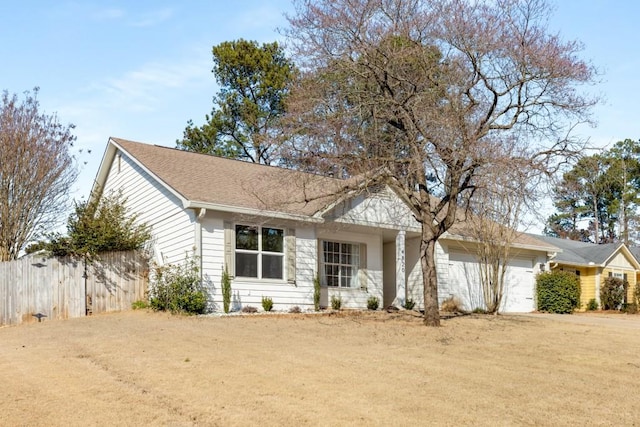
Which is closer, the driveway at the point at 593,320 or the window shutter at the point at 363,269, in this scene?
the driveway at the point at 593,320

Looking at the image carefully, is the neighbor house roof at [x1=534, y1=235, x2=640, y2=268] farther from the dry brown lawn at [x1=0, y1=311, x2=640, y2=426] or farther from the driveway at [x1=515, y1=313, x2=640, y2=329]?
the dry brown lawn at [x1=0, y1=311, x2=640, y2=426]

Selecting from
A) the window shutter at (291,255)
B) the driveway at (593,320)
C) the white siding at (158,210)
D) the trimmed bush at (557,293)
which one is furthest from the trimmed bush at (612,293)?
the white siding at (158,210)

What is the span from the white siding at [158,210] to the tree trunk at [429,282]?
5.97 metres

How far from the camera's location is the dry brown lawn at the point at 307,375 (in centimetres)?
739

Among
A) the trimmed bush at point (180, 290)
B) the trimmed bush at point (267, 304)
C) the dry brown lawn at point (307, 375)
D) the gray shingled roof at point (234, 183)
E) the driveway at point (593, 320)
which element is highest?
the gray shingled roof at point (234, 183)

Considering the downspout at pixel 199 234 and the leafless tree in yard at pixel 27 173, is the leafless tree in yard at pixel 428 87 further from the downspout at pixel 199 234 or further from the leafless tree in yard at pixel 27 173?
the leafless tree in yard at pixel 27 173

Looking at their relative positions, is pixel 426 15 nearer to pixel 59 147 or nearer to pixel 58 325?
pixel 58 325

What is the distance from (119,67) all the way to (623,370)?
11556 millimetres

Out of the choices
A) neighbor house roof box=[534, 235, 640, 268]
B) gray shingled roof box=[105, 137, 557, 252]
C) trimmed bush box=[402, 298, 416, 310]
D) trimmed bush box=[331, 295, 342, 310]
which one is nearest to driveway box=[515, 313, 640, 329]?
trimmed bush box=[402, 298, 416, 310]

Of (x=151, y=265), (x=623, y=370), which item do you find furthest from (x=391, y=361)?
(x=151, y=265)

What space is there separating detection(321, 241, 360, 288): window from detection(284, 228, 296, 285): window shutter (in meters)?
2.08

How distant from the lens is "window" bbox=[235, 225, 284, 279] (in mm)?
17516

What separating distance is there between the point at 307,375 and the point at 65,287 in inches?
412

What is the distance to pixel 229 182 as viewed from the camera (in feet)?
63.4
